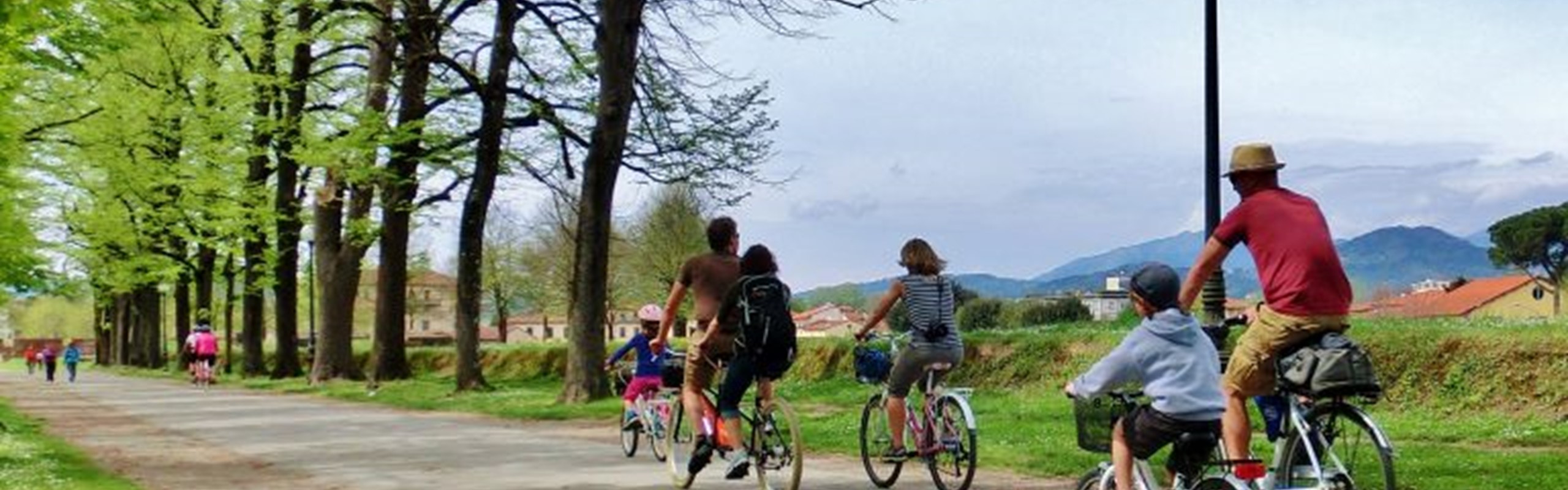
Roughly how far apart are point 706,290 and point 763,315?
744 millimetres

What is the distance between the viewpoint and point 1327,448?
6.29 meters

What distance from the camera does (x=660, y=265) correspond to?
67562 millimetres

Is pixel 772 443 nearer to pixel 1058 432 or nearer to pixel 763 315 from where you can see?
pixel 763 315

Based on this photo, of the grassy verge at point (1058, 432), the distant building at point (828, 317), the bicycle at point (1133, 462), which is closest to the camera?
the bicycle at point (1133, 462)

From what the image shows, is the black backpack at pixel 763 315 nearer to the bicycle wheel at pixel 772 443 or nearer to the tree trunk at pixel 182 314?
the bicycle wheel at pixel 772 443

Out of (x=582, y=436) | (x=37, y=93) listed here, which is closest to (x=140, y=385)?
(x=37, y=93)

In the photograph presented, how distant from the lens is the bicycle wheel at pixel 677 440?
1046 cm

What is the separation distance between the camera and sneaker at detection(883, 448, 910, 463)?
9.91 meters

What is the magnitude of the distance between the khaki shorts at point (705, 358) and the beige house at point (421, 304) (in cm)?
6428

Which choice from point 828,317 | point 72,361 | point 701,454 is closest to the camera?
point 701,454

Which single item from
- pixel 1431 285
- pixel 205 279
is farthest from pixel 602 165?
pixel 1431 285

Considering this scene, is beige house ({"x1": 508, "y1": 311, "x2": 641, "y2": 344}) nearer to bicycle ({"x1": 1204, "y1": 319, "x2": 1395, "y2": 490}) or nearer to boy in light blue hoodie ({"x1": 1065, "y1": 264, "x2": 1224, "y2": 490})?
bicycle ({"x1": 1204, "y1": 319, "x2": 1395, "y2": 490})

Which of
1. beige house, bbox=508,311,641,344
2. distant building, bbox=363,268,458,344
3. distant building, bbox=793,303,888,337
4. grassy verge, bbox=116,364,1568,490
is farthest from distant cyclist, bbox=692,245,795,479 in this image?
beige house, bbox=508,311,641,344

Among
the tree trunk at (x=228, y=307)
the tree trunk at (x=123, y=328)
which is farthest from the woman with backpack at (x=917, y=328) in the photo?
the tree trunk at (x=123, y=328)
